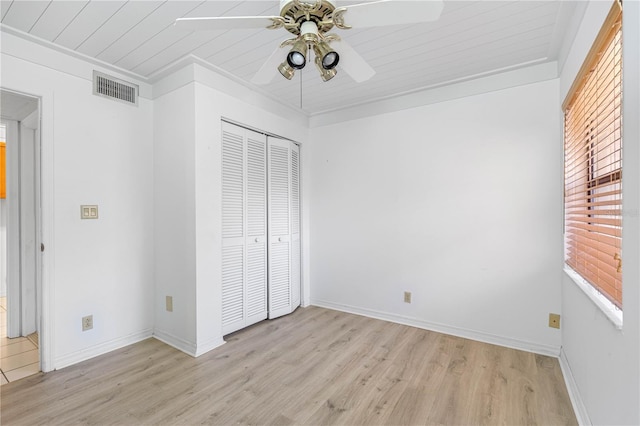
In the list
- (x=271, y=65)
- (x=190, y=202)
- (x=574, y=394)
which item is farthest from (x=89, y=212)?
(x=574, y=394)

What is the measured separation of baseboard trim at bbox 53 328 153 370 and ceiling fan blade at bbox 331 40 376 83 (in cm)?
272

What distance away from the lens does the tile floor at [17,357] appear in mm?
2117

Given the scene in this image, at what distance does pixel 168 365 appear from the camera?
2252 millimetres

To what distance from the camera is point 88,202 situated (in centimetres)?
237

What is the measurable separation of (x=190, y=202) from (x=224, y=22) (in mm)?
1468

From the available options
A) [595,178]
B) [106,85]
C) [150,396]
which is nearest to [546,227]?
[595,178]

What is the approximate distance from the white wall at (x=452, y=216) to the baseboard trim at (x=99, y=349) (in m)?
1.85

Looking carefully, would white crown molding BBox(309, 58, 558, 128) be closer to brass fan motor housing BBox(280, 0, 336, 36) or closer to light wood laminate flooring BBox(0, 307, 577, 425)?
brass fan motor housing BBox(280, 0, 336, 36)

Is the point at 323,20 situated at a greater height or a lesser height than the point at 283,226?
greater

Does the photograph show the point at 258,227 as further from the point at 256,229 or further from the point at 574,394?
the point at 574,394

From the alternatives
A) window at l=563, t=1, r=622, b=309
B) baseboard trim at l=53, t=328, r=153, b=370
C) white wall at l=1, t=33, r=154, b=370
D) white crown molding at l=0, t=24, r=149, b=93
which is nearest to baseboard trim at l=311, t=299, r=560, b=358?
window at l=563, t=1, r=622, b=309

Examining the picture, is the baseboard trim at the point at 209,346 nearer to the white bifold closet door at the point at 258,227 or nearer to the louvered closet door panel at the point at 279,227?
the white bifold closet door at the point at 258,227

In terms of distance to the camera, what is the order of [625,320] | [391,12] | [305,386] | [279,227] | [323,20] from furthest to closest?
[279,227], [305,386], [323,20], [391,12], [625,320]

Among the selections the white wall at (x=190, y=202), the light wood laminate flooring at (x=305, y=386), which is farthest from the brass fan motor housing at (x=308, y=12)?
the light wood laminate flooring at (x=305, y=386)
